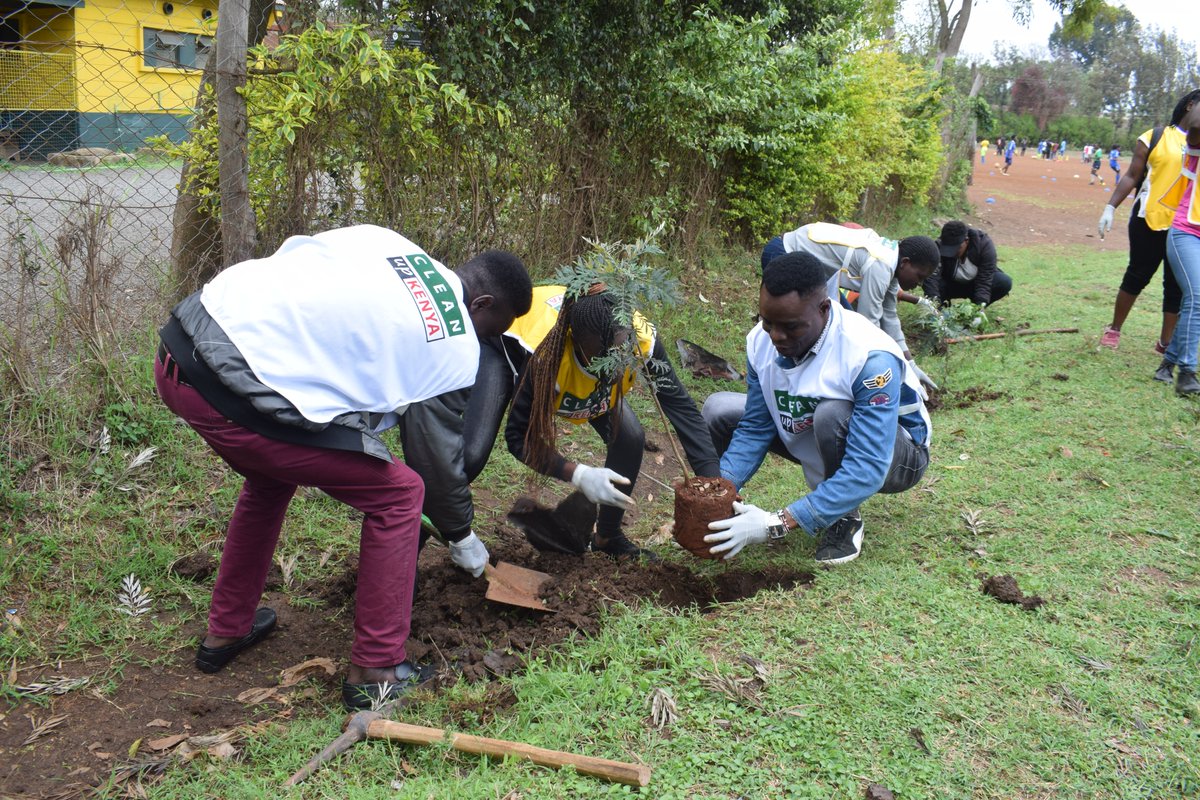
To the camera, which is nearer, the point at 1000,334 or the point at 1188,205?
the point at 1188,205

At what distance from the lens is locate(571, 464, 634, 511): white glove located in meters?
3.45

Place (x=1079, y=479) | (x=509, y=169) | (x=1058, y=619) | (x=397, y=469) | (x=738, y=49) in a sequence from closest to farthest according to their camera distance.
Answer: (x=397, y=469) < (x=1058, y=619) < (x=1079, y=479) < (x=509, y=169) < (x=738, y=49)

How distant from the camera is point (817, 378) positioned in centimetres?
344

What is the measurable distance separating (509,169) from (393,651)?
12.2ft

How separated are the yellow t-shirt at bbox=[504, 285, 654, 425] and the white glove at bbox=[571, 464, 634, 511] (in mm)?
284

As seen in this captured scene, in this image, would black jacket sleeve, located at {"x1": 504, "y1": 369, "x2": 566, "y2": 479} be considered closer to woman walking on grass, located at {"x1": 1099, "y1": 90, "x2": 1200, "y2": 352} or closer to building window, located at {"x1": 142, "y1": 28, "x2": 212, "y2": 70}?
building window, located at {"x1": 142, "y1": 28, "x2": 212, "y2": 70}

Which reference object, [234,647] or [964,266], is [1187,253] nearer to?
[964,266]

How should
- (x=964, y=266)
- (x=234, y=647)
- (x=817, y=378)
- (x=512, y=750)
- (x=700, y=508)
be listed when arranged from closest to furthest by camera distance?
(x=512, y=750) → (x=234, y=647) → (x=700, y=508) → (x=817, y=378) → (x=964, y=266)

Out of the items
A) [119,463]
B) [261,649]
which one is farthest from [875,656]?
[119,463]

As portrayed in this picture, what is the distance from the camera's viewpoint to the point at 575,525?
3725mm

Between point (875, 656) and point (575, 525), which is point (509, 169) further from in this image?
point (875, 656)

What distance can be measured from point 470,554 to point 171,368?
4.10 feet

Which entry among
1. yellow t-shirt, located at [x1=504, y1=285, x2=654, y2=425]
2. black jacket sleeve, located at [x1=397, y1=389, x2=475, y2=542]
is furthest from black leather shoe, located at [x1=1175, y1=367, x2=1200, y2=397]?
black jacket sleeve, located at [x1=397, y1=389, x2=475, y2=542]

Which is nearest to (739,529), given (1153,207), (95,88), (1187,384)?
(95,88)
